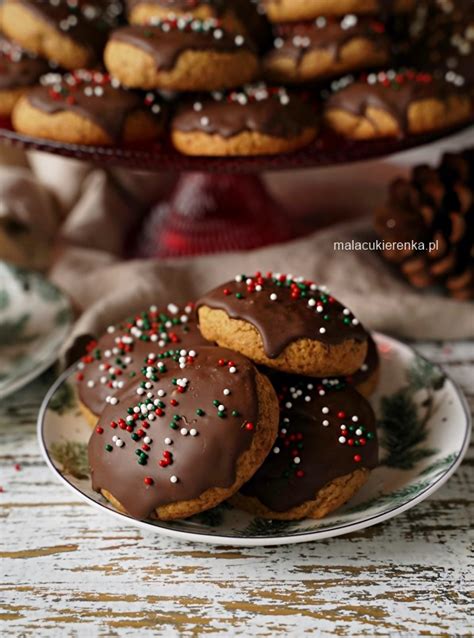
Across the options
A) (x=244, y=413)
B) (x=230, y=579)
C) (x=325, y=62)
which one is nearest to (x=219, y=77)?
(x=325, y=62)

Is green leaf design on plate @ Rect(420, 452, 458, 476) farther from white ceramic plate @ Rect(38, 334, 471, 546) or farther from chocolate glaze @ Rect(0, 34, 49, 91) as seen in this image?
chocolate glaze @ Rect(0, 34, 49, 91)

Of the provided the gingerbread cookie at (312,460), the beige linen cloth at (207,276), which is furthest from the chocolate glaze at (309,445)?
the beige linen cloth at (207,276)

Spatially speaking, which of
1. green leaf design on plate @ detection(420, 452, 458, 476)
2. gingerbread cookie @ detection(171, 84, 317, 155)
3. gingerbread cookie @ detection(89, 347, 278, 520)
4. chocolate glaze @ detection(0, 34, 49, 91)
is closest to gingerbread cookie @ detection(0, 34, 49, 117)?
chocolate glaze @ detection(0, 34, 49, 91)

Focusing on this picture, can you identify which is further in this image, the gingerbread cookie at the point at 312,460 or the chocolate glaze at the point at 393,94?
the chocolate glaze at the point at 393,94

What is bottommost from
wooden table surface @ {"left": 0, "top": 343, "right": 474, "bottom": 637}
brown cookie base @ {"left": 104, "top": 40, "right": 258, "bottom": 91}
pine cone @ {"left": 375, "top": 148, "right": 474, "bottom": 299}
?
wooden table surface @ {"left": 0, "top": 343, "right": 474, "bottom": 637}

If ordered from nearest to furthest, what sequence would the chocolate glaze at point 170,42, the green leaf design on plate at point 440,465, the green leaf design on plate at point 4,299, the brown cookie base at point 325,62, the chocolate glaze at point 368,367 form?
the green leaf design on plate at point 440,465, the chocolate glaze at point 368,367, the chocolate glaze at point 170,42, the brown cookie base at point 325,62, the green leaf design on plate at point 4,299

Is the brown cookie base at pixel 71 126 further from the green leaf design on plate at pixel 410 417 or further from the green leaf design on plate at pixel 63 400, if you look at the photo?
the green leaf design on plate at pixel 410 417

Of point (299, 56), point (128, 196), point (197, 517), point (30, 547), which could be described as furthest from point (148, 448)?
point (128, 196)
